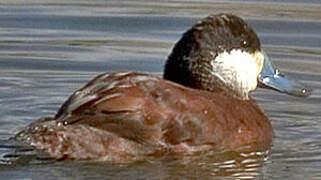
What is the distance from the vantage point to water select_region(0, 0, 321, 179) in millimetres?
6750

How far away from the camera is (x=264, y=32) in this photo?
10.4m

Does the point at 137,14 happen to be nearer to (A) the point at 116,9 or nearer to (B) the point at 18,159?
(A) the point at 116,9

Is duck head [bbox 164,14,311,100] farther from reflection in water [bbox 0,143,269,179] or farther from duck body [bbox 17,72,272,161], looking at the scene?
reflection in water [bbox 0,143,269,179]

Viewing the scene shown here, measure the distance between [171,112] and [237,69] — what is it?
34.5 inches

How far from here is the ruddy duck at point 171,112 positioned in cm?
672

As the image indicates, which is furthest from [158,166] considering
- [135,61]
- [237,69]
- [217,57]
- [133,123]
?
[135,61]

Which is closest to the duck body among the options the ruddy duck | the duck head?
the ruddy duck

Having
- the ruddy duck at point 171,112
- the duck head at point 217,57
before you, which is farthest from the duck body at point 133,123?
the duck head at point 217,57

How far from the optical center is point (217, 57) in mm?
7379

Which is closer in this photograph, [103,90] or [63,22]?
[103,90]

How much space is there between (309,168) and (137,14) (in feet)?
13.9

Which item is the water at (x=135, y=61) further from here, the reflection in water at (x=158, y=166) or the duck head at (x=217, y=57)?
the duck head at (x=217, y=57)

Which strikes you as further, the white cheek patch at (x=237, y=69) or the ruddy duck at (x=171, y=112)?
the white cheek patch at (x=237, y=69)

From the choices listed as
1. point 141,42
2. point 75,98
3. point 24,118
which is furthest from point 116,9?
point 75,98
